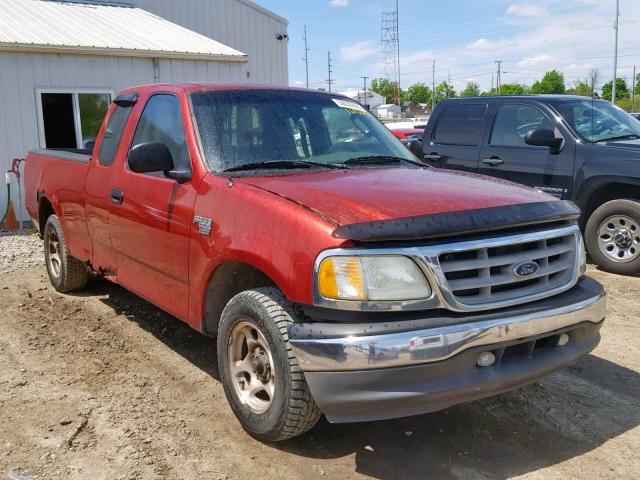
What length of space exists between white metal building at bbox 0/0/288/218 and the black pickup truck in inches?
259

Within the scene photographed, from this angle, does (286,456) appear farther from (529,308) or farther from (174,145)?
(174,145)

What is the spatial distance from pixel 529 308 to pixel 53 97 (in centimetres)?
1105

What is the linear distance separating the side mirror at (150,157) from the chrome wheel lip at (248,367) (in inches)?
45.4

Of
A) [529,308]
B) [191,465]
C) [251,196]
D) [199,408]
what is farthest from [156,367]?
[529,308]

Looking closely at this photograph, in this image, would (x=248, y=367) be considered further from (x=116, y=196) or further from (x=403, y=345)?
(x=116, y=196)

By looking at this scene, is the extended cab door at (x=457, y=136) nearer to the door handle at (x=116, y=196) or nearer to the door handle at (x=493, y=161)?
the door handle at (x=493, y=161)

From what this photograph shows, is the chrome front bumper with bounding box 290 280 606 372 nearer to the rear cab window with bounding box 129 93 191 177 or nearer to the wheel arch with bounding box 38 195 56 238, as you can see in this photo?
the rear cab window with bounding box 129 93 191 177

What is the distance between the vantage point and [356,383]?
106 inches

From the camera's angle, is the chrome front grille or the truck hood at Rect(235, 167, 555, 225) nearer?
the chrome front grille

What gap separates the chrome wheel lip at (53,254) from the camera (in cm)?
623

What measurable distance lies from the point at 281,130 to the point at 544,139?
4106 mm

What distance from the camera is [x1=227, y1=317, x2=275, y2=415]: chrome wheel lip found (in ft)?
10.4

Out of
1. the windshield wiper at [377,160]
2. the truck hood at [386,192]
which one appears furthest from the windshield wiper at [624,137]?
the truck hood at [386,192]

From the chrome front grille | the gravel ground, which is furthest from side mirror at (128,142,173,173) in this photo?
the gravel ground
